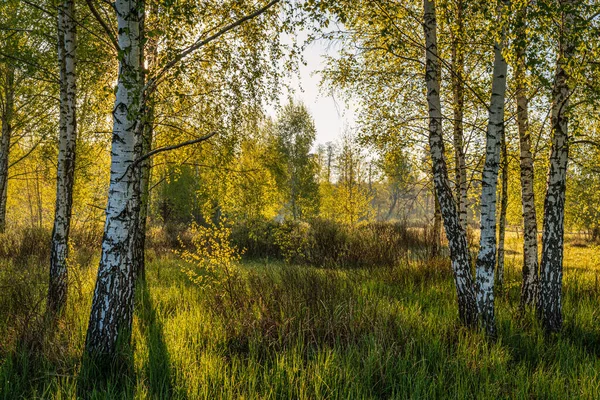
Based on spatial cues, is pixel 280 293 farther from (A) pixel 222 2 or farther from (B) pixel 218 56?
(A) pixel 222 2

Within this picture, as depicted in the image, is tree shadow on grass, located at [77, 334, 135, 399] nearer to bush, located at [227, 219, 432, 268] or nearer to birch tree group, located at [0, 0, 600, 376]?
birch tree group, located at [0, 0, 600, 376]

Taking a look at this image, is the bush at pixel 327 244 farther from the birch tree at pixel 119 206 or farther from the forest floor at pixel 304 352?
the birch tree at pixel 119 206

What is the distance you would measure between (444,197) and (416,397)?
2.40 meters

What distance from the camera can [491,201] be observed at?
151 inches

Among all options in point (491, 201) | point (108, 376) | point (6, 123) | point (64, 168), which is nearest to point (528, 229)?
point (491, 201)

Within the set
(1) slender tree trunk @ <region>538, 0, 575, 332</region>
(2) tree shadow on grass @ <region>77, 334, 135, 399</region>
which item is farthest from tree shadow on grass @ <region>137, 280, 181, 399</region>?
(1) slender tree trunk @ <region>538, 0, 575, 332</region>

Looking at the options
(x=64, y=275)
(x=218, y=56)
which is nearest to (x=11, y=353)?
(x=64, y=275)

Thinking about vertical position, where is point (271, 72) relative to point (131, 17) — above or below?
above

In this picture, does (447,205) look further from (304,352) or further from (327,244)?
(327,244)

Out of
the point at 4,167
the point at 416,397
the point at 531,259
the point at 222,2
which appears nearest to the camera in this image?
the point at 416,397

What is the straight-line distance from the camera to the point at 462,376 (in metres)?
2.86

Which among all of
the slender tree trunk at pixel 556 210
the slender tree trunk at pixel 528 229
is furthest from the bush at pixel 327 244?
the slender tree trunk at pixel 556 210

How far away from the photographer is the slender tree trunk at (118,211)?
2.82 m

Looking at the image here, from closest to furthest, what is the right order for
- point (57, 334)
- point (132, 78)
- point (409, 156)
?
point (132, 78)
point (57, 334)
point (409, 156)
